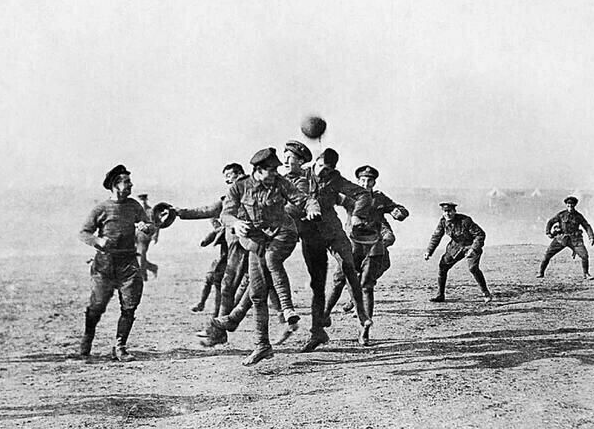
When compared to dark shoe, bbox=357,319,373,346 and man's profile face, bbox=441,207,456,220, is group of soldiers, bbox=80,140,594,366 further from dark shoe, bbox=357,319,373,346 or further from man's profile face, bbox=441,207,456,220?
man's profile face, bbox=441,207,456,220

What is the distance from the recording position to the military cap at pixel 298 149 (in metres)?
6.39

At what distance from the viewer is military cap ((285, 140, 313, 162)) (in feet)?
21.0

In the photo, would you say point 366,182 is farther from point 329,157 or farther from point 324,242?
point 324,242

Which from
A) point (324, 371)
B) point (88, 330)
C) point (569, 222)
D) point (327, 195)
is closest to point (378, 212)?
point (327, 195)

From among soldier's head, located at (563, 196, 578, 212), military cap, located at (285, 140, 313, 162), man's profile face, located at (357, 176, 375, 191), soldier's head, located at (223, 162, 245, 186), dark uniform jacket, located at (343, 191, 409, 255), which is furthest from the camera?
soldier's head, located at (563, 196, 578, 212)

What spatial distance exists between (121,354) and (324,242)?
1.95 meters

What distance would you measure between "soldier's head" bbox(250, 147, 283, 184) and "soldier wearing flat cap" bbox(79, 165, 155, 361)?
104 cm

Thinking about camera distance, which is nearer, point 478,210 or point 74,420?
point 74,420

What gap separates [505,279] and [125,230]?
729 centimetres

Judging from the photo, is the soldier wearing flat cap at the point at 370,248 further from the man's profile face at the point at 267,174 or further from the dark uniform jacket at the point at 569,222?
the dark uniform jacket at the point at 569,222

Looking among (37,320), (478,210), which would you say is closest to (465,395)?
(37,320)

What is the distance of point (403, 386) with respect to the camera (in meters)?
5.27

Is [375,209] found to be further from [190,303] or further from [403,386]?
[190,303]

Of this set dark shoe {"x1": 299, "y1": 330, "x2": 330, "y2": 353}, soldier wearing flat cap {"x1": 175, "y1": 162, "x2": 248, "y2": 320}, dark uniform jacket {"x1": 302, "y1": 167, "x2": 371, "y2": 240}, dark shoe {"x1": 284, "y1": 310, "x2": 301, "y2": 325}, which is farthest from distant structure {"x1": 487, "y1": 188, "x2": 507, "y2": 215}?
dark shoe {"x1": 284, "y1": 310, "x2": 301, "y2": 325}
